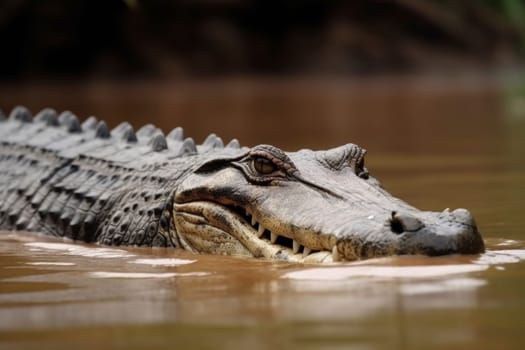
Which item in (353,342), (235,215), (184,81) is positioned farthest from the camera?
(184,81)

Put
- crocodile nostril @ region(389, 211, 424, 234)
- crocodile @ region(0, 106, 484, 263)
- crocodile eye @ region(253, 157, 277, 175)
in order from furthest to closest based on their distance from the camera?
crocodile eye @ region(253, 157, 277, 175), crocodile @ region(0, 106, 484, 263), crocodile nostril @ region(389, 211, 424, 234)

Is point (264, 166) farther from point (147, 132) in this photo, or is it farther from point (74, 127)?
point (74, 127)

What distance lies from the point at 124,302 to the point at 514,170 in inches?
193

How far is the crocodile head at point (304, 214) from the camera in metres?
3.69

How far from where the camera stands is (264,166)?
4.49 metres

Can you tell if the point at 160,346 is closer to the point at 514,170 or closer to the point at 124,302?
the point at 124,302

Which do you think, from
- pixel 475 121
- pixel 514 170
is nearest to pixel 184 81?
pixel 475 121

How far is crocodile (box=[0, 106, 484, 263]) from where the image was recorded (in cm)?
378

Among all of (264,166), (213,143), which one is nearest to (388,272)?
(264,166)

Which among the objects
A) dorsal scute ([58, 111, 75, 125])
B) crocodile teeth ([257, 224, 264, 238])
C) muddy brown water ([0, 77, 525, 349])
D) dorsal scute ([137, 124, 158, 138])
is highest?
dorsal scute ([58, 111, 75, 125])

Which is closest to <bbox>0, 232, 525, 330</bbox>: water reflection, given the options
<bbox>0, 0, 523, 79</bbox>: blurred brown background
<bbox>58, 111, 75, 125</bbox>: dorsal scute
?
<bbox>58, 111, 75, 125</bbox>: dorsal scute

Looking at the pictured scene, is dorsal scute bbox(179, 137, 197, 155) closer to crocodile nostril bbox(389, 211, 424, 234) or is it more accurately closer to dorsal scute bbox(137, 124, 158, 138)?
dorsal scute bbox(137, 124, 158, 138)

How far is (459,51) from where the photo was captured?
3020 centimetres

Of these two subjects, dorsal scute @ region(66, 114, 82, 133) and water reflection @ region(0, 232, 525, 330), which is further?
dorsal scute @ region(66, 114, 82, 133)
